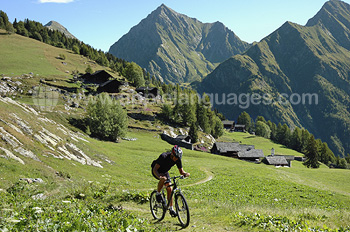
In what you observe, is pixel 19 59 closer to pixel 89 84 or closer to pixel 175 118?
pixel 89 84

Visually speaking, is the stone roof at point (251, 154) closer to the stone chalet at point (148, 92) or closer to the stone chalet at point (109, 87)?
the stone chalet at point (148, 92)

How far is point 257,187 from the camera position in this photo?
3309 cm

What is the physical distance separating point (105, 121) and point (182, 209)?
Result: 180 ft

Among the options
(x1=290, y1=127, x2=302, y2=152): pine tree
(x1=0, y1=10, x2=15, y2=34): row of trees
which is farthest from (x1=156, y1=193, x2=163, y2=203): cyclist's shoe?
(x1=0, y1=10, x2=15, y2=34): row of trees

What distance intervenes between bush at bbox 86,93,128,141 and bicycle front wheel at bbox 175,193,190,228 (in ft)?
176

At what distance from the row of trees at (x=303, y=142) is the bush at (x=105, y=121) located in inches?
2831

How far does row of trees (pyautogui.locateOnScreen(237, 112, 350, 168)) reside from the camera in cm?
8950

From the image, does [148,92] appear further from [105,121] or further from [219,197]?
[219,197]

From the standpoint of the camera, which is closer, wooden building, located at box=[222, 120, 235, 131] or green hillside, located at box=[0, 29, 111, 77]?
green hillside, located at box=[0, 29, 111, 77]

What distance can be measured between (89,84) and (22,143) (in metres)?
99.5

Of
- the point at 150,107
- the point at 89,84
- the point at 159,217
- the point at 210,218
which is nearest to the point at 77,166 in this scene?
the point at 159,217

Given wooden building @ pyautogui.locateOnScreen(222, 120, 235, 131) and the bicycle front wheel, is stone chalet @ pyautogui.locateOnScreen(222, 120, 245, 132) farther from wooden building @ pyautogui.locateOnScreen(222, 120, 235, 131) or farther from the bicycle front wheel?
the bicycle front wheel

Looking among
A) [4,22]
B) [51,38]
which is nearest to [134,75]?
[51,38]

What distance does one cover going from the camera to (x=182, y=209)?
10.1 meters
